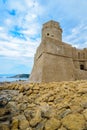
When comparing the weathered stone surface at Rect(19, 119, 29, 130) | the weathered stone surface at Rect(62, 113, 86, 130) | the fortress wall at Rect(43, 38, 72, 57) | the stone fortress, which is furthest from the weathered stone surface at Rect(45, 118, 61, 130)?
the fortress wall at Rect(43, 38, 72, 57)

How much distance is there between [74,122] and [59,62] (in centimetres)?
1081

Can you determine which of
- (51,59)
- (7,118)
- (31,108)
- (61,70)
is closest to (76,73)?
(61,70)

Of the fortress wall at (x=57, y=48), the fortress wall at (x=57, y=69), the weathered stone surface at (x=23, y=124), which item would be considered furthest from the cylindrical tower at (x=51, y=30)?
the weathered stone surface at (x=23, y=124)

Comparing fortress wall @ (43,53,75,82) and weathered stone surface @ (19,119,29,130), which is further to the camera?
fortress wall @ (43,53,75,82)

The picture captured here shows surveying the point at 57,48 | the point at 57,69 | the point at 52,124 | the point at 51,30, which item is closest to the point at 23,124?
the point at 52,124

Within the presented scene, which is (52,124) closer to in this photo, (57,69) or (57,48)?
(57,69)

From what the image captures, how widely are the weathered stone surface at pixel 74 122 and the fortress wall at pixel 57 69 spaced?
340 inches

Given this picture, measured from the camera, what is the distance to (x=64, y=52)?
16.2 m

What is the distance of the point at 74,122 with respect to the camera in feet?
15.6

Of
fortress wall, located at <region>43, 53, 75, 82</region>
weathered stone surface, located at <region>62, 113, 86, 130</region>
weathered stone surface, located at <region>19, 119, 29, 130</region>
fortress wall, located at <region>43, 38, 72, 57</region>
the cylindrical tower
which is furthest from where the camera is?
the cylindrical tower

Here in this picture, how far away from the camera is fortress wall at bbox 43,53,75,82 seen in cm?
1409

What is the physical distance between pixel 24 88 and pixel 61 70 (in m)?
4.93

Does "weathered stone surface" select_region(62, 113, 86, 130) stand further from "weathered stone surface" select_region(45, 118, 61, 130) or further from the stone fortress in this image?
the stone fortress

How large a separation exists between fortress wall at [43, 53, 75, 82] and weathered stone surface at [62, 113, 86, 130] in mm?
8644
